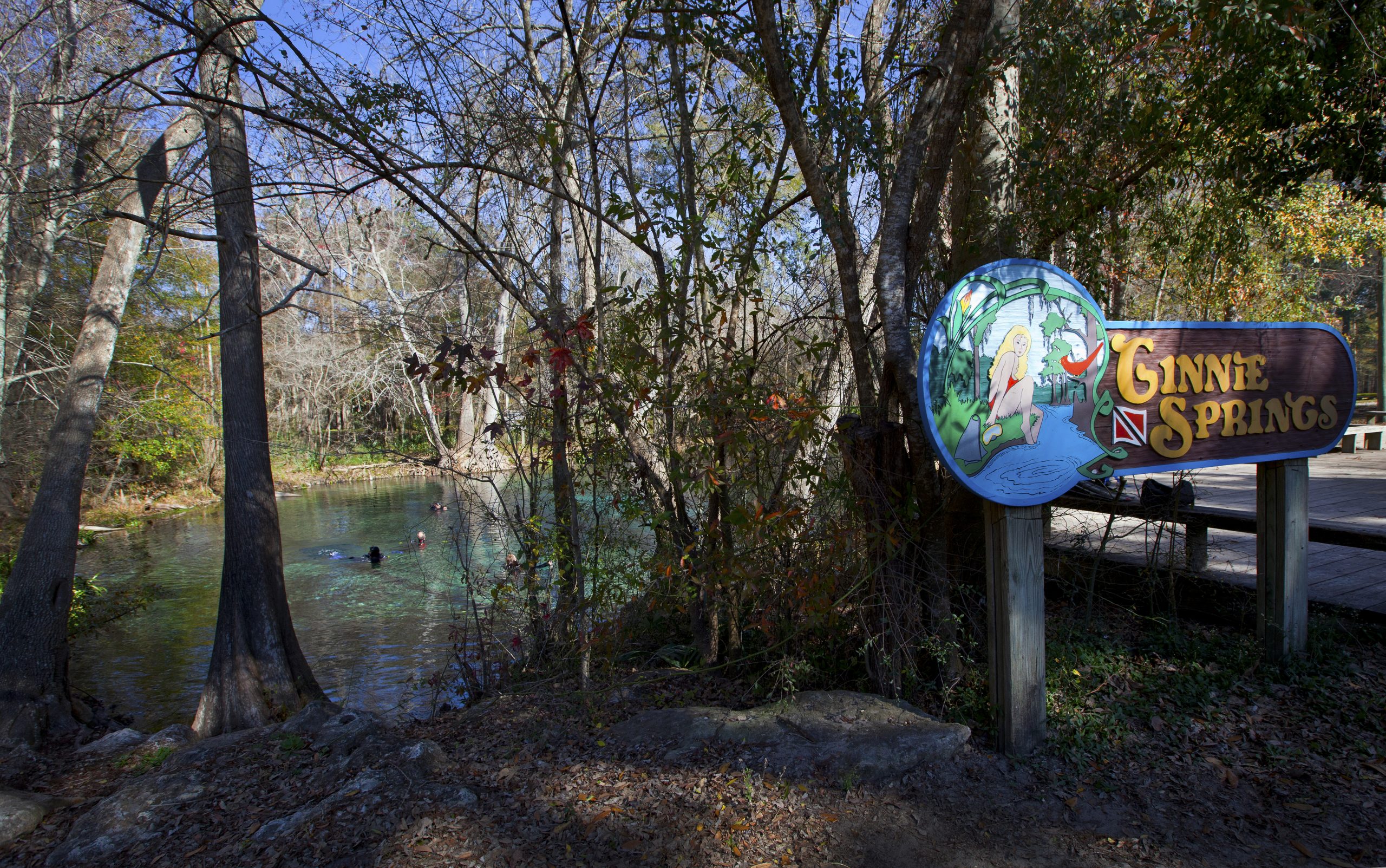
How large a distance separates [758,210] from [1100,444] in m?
2.31

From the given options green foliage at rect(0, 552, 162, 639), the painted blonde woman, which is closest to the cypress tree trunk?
green foliage at rect(0, 552, 162, 639)

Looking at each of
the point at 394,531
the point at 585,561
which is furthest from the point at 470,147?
the point at 394,531

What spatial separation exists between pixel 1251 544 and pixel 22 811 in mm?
8629

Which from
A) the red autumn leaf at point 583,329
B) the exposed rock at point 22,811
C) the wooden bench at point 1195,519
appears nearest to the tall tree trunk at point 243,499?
the exposed rock at point 22,811

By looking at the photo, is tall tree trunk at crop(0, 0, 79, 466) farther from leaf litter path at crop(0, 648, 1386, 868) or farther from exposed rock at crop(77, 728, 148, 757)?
leaf litter path at crop(0, 648, 1386, 868)

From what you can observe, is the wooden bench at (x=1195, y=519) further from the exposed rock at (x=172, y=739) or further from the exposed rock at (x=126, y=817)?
the exposed rock at (x=172, y=739)

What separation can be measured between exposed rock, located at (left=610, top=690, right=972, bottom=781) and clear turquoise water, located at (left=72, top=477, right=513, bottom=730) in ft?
7.05

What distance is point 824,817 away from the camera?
10.8 feet

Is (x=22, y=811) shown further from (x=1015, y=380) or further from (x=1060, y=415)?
(x=1060, y=415)

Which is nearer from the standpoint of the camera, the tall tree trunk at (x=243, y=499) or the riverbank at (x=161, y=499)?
the tall tree trunk at (x=243, y=499)

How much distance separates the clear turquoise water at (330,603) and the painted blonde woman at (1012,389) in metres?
3.51

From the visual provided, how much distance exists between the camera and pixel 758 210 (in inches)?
182

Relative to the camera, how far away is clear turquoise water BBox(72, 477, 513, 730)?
773 cm

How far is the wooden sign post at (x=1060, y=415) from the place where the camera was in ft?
11.2
